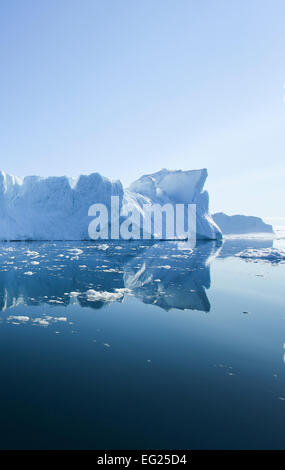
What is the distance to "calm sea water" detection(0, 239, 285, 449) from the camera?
2.61 metres

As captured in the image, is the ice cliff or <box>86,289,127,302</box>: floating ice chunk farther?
the ice cliff

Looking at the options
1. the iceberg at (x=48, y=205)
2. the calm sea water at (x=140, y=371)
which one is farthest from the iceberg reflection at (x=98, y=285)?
the iceberg at (x=48, y=205)

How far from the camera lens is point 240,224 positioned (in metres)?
92.7

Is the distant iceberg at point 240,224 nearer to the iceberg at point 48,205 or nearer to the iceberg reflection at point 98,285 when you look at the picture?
the iceberg at point 48,205

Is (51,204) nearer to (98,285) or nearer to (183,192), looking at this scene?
(183,192)

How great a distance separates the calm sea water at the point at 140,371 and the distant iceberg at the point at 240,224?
86399 mm

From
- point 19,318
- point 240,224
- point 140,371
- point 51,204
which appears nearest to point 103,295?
point 19,318

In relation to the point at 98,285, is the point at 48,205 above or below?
above

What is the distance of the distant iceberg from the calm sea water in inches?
3402

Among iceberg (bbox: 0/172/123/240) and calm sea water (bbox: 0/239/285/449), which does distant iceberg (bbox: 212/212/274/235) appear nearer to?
iceberg (bbox: 0/172/123/240)

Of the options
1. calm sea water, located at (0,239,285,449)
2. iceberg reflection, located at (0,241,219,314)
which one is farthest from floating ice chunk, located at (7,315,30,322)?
iceberg reflection, located at (0,241,219,314)

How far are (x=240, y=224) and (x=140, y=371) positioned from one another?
317 feet
